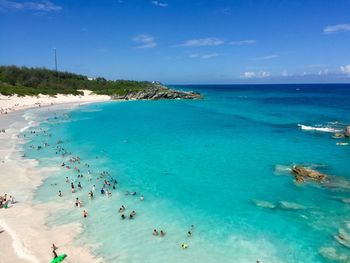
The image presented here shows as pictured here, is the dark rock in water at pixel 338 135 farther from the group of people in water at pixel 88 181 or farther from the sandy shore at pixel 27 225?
the sandy shore at pixel 27 225

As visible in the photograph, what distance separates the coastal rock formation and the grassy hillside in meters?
108

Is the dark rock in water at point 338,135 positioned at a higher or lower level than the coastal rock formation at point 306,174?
higher

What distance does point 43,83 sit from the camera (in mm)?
149125

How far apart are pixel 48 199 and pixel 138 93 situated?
121 metres

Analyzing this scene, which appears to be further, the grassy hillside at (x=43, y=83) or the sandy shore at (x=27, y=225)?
the grassy hillside at (x=43, y=83)

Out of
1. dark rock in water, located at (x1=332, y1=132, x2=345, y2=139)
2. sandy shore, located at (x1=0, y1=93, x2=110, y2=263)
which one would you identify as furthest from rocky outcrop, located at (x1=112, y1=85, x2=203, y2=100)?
sandy shore, located at (x1=0, y1=93, x2=110, y2=263)

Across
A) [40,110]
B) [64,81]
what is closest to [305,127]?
[40,110]

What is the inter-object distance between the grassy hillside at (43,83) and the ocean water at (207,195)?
259 ft

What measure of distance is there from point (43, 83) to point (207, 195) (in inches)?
5290

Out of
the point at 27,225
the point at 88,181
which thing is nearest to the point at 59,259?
the point at 27,225

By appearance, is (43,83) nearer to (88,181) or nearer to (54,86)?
(54,86)

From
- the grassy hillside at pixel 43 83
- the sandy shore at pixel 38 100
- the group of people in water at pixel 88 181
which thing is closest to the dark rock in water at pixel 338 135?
the group of people in water at pixel 88 181

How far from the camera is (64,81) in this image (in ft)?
541

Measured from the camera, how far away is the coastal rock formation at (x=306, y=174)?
35.0 m
